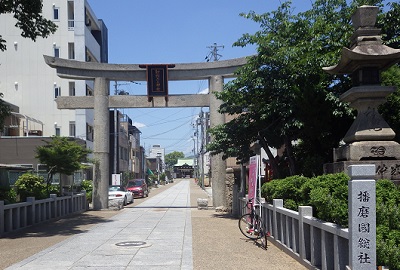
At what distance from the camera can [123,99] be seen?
27.5 m

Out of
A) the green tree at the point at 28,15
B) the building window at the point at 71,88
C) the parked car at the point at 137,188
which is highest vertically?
the building window at the point at 71,88

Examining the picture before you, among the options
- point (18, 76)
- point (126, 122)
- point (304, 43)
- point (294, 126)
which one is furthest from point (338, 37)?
point (126, 122)

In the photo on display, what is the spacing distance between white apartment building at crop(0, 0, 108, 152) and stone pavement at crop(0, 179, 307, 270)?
23976 millimetres

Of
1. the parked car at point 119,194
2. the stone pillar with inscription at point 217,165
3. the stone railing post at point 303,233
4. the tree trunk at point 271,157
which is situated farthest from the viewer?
the parked car at point 119,194

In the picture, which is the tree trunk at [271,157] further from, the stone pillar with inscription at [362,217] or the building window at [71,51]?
the building window at [71,51]

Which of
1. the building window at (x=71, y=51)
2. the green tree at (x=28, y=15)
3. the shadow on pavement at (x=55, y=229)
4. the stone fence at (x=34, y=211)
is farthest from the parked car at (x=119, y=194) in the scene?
the green tree at (x=28, y=15)

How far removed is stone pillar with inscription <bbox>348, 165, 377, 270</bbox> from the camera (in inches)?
265

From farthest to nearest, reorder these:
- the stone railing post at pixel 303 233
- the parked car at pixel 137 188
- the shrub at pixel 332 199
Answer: the parked car at pixel 137 188, the stone railing post at pixel 303 233, the shrub at pixel 332 199

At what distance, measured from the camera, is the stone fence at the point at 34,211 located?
52.5ft

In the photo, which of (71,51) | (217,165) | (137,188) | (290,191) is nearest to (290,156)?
(290,191)

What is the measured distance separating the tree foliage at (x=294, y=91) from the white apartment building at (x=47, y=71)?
2397cm

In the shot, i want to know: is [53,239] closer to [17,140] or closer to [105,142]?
[105,142]

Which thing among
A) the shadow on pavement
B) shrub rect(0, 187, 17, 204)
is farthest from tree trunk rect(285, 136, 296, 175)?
shrub rect(0, 187, 17, 204)

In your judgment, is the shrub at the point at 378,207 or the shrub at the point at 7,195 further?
the shrub at the point at 7,195
